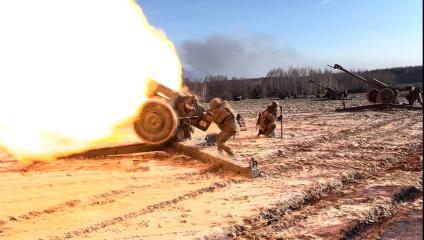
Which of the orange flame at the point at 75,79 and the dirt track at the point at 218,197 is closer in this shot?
the dirt track at the point at 218,197

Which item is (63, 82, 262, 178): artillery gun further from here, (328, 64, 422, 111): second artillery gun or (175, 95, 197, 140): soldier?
(328, 64, 422, 111): second artillery gun

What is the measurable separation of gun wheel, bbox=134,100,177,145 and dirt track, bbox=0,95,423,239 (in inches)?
20.9

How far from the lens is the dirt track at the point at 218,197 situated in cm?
680

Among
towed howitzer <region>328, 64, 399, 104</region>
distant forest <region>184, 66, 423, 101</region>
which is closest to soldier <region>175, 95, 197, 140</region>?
towed howitzer <region>328, 64, 399, 104</region>

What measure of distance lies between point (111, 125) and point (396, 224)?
27.2ft

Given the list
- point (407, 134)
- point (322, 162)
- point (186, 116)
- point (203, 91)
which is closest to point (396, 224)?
point (322, 162)

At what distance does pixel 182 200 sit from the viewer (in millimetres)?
8383

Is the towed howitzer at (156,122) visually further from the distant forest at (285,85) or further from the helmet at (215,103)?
the distant forest at (285,85)

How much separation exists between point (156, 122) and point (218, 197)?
4665mm

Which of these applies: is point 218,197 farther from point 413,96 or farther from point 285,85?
point 285,85

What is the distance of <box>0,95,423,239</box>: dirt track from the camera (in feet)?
22.3

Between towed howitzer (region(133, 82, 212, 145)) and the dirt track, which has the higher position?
towed howitzer (region(133, 82, 212, 145))

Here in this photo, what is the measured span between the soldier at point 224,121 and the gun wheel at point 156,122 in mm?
1095

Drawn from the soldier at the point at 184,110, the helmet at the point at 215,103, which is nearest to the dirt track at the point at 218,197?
the soldier at the point at 184,110
